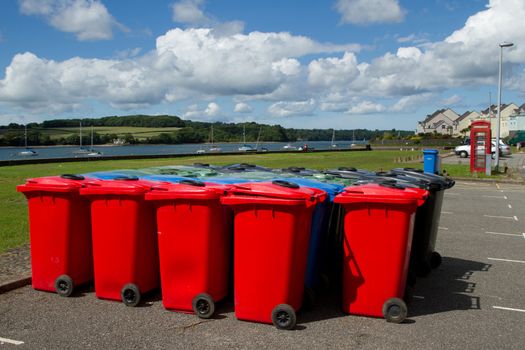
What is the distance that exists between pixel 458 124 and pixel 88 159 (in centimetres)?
10992

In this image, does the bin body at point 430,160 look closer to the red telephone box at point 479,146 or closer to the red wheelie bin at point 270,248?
the red telephone box at point 479,146

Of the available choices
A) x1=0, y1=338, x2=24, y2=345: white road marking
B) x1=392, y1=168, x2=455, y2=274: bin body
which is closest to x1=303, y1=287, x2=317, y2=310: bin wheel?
x1=392, y1=168, x2=455, y2=274: bin body

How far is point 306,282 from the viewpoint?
5.14m

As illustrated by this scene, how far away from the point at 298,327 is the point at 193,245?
125cm

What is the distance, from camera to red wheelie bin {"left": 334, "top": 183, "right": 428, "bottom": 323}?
15.8ft

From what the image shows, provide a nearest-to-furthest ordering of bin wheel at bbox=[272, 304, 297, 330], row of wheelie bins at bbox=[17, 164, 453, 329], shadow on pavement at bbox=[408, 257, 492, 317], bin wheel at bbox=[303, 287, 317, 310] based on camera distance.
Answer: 1. bin wheel at bbox=[272, 304, 297, 330]
2. row of wheelie bins at bbox=[17, 164, 453, 329]
3. bin wheel at bbox=[303, 287, 317, 310]
4. shadow on pavement at bbox=[408, 257, 492, 317]

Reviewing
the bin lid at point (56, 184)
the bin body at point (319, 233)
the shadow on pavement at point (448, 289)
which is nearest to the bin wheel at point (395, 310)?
the shadow on pavement at point (448, 289)

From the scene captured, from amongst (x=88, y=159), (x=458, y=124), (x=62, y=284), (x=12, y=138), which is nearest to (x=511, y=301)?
(x=62, y=284)

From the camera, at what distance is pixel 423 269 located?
6.54m

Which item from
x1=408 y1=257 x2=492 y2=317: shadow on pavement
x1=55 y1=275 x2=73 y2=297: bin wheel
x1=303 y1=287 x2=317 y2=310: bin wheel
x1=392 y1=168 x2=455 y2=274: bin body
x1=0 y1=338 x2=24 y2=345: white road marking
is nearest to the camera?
x1=0 y1=338 x2=24 y2=345: white road marking

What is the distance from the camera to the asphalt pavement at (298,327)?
4316 millimetres

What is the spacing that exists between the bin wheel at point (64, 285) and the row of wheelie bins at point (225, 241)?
0.01 m

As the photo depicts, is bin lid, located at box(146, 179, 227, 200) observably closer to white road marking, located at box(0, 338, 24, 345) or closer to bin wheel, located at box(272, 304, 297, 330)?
bin wheel, located at box(272, 304, 297, 330)

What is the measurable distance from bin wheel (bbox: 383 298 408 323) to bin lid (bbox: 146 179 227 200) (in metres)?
1.88
